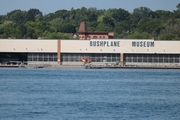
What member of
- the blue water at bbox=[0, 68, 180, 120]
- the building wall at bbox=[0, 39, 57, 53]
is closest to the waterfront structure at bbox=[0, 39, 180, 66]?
the building wall at bbox=[0, 39, 57, 53]

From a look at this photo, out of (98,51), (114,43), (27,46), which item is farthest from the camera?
(114,43)

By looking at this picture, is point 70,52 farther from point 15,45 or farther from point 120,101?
point 120,101

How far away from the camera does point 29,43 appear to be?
120m

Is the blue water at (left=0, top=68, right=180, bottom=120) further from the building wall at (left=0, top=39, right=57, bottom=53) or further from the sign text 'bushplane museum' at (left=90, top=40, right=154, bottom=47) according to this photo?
the building wall at (left=0, top=39, right=57, bottom=53)

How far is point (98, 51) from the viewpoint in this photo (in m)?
120

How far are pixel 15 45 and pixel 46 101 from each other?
71148 mm

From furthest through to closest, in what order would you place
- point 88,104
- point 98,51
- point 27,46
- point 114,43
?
point 114,43
point 98,51
point 27,46
point 88,104

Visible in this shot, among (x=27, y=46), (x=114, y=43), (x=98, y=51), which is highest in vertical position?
(x=114, y=43)

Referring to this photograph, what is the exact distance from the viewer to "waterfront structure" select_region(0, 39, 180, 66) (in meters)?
120

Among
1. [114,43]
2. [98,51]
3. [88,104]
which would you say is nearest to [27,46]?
[98,51]

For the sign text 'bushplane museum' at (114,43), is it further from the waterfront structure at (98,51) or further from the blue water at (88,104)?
the blue water at (88,104)

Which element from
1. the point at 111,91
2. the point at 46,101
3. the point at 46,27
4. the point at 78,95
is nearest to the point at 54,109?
the point at 46,101

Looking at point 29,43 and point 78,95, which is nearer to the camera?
point 78,95

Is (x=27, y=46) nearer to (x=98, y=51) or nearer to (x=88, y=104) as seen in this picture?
(x=98, y=51)
